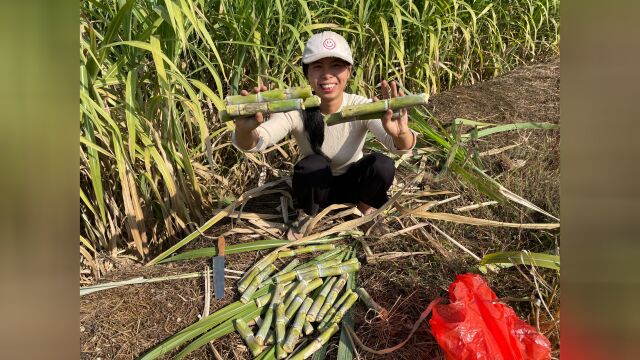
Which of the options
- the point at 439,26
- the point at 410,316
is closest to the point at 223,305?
the point at 410,316

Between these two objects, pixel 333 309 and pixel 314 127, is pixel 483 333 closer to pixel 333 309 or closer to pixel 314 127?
pixel 333 309

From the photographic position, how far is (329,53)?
141 cm

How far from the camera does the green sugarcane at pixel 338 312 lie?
135 centimetres

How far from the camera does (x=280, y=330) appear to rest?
51.4 inches

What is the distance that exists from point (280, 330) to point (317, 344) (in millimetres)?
101

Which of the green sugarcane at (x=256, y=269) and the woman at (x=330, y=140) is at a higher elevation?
the woman at (x=330, y=140)

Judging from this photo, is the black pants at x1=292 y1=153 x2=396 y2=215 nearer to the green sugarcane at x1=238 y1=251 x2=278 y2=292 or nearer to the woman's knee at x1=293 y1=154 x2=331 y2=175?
the woman's knee at x1=293 y1=154 x2=331 y2=175

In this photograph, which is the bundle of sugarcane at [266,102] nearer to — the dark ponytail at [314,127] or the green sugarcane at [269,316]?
the dark ponytail at [314,127]

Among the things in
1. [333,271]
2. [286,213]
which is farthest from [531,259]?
Answer: [286,213]

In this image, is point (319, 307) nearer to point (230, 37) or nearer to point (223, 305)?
point (223, 305)

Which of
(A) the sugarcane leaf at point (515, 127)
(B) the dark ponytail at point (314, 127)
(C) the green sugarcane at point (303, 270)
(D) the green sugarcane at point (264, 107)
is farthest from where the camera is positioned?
(A) the sugarcane leaf at point (515, 127)

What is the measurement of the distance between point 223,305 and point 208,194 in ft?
1.97

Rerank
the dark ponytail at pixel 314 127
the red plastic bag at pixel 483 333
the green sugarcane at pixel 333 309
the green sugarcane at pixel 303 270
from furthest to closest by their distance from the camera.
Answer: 1. the dark ponytail at pixel 314 127
2. the green sugarcane at pixel 303 270
3. the green sugarcane at pixel 333 309
4. the red plastic bag at pixel 483 333

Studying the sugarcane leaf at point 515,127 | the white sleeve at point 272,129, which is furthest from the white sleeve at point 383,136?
the sugarcane leaf at point 515,127
